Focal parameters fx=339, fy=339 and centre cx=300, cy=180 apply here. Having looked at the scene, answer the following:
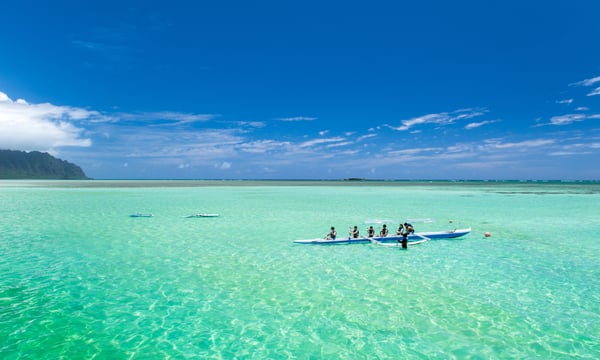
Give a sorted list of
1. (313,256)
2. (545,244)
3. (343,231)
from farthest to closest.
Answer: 1. (343,231)
2. (545,244)
3. (313,256)

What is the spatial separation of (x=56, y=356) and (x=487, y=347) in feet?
36.3

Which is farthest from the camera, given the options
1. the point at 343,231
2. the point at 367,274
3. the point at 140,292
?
the point at 343,231

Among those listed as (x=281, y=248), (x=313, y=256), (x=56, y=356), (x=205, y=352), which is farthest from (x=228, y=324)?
(x=281, y=248)

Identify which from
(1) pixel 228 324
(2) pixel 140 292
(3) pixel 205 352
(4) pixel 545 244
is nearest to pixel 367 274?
(1) pixel 228 324

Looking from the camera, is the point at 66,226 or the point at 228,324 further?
the point at 66,226

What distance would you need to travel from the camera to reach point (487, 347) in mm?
9000

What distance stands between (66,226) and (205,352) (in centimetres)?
2483

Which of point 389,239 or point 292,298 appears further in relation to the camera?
point 389,239

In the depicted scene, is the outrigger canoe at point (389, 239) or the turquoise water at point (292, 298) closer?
the turquoise water at point (292, 298)

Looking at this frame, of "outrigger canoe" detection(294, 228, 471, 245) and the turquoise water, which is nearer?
the turquoise water

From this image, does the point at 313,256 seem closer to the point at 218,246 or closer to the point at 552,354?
the point at 218,246

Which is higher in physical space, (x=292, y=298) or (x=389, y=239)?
(x=389, y=239)

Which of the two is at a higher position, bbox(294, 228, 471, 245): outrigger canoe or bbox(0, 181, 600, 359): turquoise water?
bbox(294, 228, 471, 245): outrigger canoe

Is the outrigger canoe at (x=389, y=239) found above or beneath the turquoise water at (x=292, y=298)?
above
